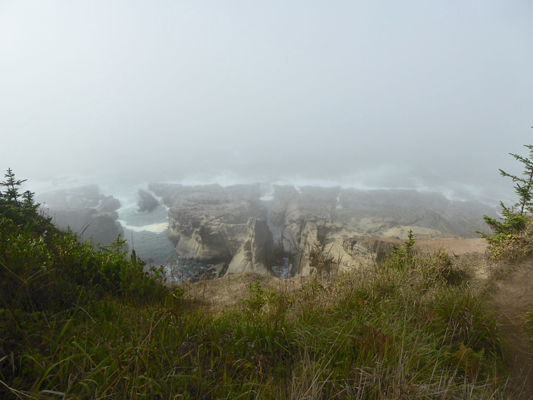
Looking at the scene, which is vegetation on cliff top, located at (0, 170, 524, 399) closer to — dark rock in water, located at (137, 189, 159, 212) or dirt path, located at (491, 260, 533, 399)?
dirt path, located at (491, 260, 533, 399)

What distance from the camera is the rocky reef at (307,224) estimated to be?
31.2 meters

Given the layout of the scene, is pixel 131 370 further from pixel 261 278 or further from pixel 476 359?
pixel 261 278

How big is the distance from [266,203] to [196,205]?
22017mm

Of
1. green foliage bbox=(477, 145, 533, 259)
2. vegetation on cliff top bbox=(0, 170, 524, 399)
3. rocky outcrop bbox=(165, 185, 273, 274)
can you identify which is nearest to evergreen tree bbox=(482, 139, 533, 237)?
green foliage bbox=(477, 145, 533, 259)

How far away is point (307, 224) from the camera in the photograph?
38.1m

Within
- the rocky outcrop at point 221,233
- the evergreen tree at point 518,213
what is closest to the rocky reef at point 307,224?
the rocky outcrop at point 221,233

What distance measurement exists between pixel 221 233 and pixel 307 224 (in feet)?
47.2

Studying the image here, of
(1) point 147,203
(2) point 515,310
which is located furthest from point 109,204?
(2) point 515,310

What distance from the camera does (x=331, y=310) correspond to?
3562 millimetres

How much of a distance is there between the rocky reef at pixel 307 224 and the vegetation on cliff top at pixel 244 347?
60.8 ft

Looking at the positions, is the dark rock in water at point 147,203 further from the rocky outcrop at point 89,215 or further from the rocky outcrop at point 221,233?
the rocky outcrop at point 221,233

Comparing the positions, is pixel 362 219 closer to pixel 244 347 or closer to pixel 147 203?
pixel 244 347

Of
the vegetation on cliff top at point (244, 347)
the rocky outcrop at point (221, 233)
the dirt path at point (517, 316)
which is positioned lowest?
the rocky outcrop at point (221, 233)

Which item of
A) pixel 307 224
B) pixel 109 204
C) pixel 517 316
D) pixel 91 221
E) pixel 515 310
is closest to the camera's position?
pixel 517 316
